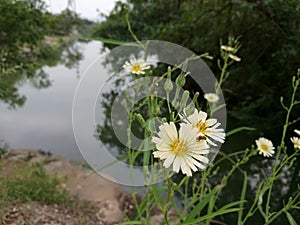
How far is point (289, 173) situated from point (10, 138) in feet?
7.95

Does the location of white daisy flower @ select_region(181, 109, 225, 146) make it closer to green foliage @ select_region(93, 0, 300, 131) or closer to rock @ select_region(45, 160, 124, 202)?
rock @ select_region(45, 160, 124, 202)

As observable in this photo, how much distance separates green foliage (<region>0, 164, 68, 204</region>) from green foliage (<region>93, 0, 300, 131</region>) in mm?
1591

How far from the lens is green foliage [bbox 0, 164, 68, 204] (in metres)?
1.75

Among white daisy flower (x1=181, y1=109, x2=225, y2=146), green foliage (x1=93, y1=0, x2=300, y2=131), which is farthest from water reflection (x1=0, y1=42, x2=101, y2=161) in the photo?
white daisy flower (x1=181, y1=109, x2=225, y2=146)

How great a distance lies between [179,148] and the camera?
482 mm

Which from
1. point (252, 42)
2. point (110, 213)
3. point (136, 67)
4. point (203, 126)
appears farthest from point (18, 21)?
point (203, 126)

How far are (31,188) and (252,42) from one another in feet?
7.99

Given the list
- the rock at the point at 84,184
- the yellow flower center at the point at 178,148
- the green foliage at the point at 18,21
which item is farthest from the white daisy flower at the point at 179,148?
the green foliage at the point at 18,21

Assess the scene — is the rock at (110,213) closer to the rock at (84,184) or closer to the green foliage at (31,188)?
the rock at (84,184)

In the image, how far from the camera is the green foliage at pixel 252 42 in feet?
8.98

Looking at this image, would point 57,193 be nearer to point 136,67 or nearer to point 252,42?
point 136,67

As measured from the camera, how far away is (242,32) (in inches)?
126

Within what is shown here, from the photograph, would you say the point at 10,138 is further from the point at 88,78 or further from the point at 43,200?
Result: the point at 88,78

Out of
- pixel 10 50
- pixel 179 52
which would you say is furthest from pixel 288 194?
pixel 10 50
